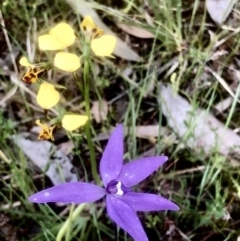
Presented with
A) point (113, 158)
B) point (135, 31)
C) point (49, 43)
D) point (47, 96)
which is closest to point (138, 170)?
point (113, 158)

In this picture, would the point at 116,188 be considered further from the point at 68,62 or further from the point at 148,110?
the point at 148,110

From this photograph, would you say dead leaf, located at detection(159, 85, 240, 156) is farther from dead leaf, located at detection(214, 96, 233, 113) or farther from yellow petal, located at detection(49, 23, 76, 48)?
yellow petal, located at detection(49, 23, 76, 48)

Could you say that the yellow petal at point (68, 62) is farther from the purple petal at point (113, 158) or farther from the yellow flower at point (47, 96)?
the purple petal at point (113, 158)

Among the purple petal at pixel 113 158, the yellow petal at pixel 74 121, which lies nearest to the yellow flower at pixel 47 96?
the yellow petal at pixel 74 121

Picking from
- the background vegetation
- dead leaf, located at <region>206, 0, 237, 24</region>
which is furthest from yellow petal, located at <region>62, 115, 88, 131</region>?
dead leaf, located at <region>206, 0, 237, 24</region>

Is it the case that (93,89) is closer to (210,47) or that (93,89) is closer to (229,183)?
(210,47)

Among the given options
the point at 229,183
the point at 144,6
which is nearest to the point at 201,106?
the point at 229,183

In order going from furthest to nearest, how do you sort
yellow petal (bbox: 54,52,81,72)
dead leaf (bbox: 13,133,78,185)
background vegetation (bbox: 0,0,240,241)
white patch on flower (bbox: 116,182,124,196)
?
dead leaf (bbox: 13,133,78,185) < background vegetation (bbox: 0,0,240,241) < white patch on flower (bbox: 116,182,124,196) < yellow petal (bbox: 54,52,81,72)
